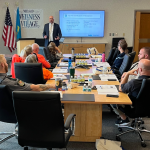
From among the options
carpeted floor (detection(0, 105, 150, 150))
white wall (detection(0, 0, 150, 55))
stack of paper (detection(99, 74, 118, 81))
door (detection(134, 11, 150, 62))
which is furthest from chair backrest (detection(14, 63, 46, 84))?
door (detection(134, 11, 150, 62))

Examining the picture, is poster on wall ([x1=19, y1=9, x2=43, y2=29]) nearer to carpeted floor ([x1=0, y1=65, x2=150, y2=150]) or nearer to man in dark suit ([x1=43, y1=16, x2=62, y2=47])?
man in dark suit ([x1=43, y1=16, x2=62, y2=47])

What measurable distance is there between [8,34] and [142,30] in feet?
18.1

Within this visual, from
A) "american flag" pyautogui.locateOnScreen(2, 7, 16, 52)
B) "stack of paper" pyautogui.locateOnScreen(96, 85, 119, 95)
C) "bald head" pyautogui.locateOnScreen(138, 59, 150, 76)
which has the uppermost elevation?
"american flag" pyautogui.locateOnScreen(2, 7, 16, 52)

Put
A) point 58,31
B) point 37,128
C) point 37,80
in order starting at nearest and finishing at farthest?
1. point 37,128
2. point 37,80
3. point 58,31

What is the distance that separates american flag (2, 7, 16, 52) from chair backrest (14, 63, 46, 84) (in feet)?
19.2

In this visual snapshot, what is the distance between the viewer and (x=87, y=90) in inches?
107

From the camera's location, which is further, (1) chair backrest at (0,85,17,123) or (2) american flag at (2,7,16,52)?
(2) american flag at (2,7,16,52)

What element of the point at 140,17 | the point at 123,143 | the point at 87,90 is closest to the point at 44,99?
the point at 87,90

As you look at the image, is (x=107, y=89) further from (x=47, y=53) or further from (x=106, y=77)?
(x=47, y=53)

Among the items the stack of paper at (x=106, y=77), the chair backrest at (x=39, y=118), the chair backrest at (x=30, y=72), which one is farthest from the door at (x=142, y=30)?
the chair backrest at (x=39, y=118)

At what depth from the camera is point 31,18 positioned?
8.91 m

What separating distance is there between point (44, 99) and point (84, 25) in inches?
292

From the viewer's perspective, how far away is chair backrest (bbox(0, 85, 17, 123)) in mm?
2179

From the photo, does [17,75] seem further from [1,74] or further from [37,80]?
[1,74]
